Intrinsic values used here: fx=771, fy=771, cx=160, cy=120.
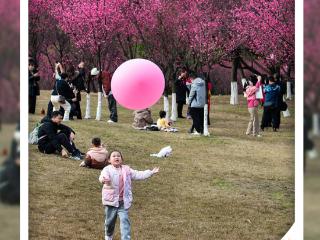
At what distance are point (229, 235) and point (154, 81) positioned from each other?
1.56 meters

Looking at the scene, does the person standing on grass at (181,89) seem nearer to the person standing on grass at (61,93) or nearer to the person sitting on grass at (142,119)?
the person sitting on grass at (142,119)

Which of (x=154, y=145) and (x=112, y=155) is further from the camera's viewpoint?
(x=154, y=145)

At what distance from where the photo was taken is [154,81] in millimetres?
7039

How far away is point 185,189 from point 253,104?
1.03 meters

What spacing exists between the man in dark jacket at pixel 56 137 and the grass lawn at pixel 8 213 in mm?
290

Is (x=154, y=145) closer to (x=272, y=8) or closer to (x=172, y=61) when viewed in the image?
(x=172, y=61)

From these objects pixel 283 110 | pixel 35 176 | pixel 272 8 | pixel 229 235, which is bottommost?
pixel 229 235

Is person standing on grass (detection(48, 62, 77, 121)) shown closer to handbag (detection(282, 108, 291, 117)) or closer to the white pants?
the white pants

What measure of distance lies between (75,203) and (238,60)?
204 cm

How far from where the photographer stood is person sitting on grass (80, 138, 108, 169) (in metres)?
7.14

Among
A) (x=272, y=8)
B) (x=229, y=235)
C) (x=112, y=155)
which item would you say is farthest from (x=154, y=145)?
(x=272, y=8)

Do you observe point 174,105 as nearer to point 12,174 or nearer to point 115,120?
point 115,120

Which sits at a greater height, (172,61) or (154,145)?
(172,61)

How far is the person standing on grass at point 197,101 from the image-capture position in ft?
24.1
